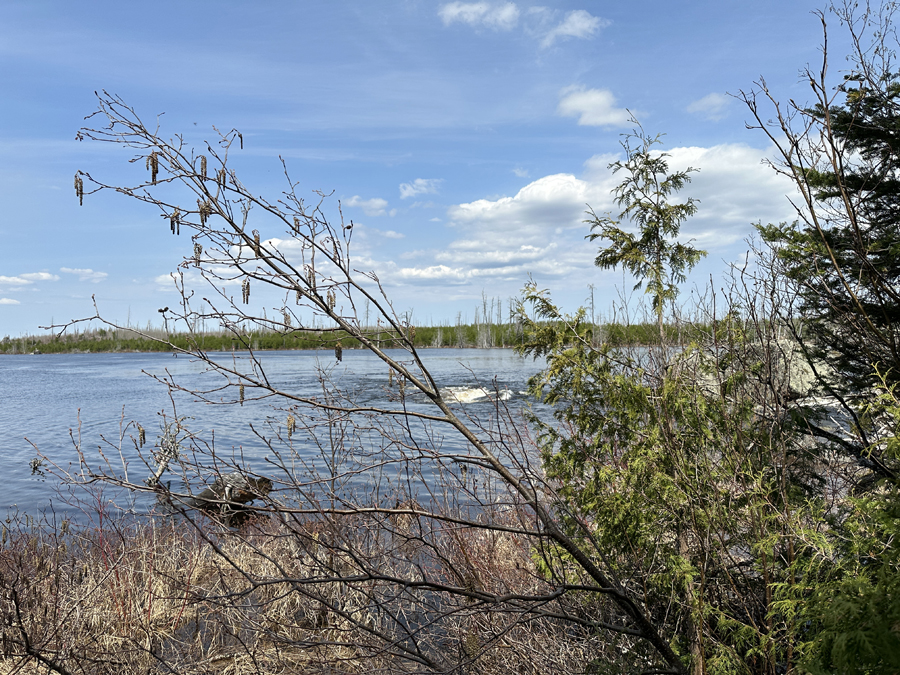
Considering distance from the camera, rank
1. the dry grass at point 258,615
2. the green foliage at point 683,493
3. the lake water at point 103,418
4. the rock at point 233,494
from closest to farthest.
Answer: the rock at point 233,494 → the green foliage at point 683,493 → the dry grass at point 258,615 → the lake water at point 103,418

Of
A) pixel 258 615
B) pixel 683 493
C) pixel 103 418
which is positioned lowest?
pixel 103 418

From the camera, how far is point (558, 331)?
216 inches

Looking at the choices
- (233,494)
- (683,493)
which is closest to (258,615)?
(233,494)

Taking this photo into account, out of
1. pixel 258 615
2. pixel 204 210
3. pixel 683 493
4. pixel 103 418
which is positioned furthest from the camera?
pixel 103 418

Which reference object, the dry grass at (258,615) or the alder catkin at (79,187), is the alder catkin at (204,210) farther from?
the dry grass at (258,615)

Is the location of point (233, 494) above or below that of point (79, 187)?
below

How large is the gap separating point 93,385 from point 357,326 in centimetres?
4324

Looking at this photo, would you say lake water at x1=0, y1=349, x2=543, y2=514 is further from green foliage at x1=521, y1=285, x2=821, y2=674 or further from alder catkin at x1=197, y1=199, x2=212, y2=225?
alder catkin at x1=197, y1=199, x2=212, y2=225

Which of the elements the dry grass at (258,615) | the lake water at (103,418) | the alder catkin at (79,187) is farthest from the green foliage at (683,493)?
the alder catkin at (79,187)

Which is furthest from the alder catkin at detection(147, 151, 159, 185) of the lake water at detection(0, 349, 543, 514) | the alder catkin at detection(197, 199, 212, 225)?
the lake water at detection(0, 349, 543, 514)

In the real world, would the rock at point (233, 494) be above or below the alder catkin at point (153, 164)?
below

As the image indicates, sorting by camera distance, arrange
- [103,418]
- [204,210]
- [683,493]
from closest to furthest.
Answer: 1. [204,210]
2. [683,493]
3. [103,418]

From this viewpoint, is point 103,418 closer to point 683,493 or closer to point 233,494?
point 233,494

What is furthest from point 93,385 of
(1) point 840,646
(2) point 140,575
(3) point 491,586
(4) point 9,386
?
(1) point 840,646
